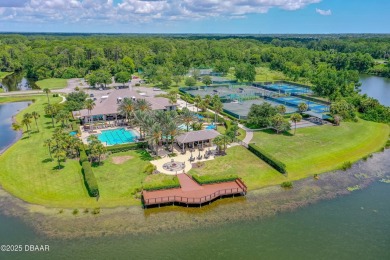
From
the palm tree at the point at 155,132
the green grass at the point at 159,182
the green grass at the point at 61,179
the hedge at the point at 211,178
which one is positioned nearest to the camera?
the green grass at the point at 61,179

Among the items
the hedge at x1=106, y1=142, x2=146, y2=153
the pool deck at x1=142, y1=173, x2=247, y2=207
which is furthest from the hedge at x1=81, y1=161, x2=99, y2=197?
the hedge at x1=106, y1=142, x2=146, y2=153

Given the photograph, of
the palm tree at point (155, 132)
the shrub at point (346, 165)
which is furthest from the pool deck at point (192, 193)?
the shrub at point (346, 165)

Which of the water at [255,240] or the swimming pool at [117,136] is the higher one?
the water at [255,240]

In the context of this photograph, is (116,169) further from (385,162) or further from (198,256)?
(385,162)

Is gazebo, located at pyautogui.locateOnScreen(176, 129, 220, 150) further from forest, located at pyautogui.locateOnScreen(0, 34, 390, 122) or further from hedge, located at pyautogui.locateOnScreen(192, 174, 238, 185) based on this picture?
forest, located at pyautogui.locateOnScreen(0, 34, 390, 122)

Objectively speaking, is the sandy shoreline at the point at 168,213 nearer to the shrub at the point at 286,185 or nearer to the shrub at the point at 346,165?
the shrub at the point at 286,185

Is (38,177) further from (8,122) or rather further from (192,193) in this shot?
(8,122)

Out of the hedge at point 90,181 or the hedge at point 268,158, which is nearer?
the hedge at point 90,181
